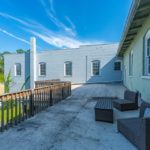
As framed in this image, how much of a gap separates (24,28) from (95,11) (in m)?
13.7

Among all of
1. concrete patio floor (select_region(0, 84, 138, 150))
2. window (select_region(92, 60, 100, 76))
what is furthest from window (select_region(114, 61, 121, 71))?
concrete patio floor (select_region(0, 84, 138, 150))

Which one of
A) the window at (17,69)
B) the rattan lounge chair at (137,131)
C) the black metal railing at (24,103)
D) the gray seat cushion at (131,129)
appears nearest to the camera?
the rattan lounge chair at (137,131)

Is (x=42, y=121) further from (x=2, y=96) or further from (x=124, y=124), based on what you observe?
(x=124, y=124)

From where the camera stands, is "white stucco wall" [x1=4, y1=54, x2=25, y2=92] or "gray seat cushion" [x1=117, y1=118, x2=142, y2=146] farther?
"white stucco wall" [x1=4, y1=54, x2=25, y2=92]

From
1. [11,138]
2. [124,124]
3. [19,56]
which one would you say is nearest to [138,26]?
[124,124]

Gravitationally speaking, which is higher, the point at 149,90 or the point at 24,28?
the point at 24,28

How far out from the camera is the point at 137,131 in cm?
259

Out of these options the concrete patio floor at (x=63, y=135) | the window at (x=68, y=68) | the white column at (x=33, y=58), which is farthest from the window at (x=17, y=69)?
the concrete patio floor at (x=63, y=135)

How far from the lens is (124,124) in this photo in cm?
309

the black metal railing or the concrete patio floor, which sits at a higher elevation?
the black metal railing

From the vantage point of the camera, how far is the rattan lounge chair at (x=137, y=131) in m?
2.22

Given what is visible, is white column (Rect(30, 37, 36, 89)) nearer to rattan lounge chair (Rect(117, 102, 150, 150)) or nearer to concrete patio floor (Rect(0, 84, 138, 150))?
concrete patio floor (Rect(0, 84, 138, 150))

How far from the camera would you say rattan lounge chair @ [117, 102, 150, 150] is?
2.22m

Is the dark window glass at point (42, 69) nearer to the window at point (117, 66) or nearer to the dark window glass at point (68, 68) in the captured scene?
the dark window glass at point (68, 68)
